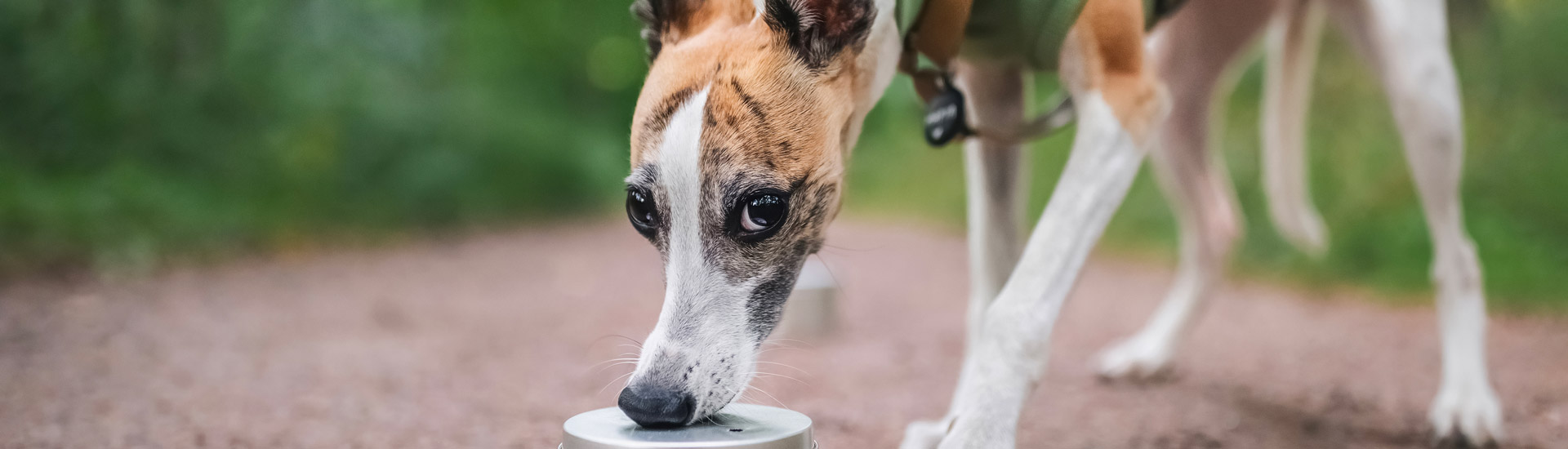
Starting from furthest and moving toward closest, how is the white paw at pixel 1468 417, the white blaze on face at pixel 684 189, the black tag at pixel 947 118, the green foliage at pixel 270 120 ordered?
the green foliage at pixel 270 120
the white paw at pixel 1468 417
the black tag at pixel 947 118
the white blaze on face at pixel 684 189

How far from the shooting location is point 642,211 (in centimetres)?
174

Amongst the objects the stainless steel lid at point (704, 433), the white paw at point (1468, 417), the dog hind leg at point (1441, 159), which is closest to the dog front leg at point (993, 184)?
the stainless steel lid at point (704, 433)

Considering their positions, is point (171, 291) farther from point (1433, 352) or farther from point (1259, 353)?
point (1433, 352)

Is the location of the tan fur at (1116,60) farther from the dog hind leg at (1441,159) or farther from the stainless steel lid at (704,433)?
the dog hind leg at (1441,159)

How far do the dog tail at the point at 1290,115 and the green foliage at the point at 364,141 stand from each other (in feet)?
1.65

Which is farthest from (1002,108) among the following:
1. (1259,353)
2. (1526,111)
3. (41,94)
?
(41,94)

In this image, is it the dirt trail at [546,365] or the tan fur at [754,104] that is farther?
the dirt trail at [546,365]

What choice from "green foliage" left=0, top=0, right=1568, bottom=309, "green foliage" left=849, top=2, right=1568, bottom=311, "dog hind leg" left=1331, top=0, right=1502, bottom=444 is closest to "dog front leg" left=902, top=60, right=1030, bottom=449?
"dog hind leg" left=1331, top=0, right=1502, bottom=444

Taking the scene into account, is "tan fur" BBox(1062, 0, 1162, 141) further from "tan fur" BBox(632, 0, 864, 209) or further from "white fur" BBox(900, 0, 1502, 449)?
"tan fur" BBox(632, 0, 864, 209)

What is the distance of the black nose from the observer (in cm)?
158

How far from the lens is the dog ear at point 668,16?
1923mm

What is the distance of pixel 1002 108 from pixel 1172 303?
4.74 feet

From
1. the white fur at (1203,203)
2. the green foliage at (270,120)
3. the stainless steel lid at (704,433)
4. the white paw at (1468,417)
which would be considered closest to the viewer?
the stainless steel lid at (704,433)

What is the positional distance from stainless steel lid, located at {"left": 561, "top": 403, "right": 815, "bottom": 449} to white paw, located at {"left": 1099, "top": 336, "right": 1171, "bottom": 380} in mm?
1810
